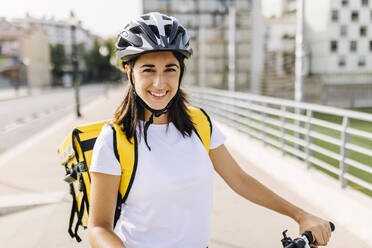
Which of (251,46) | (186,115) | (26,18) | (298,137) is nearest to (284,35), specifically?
(251,46)

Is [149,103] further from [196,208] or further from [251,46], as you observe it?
[251,46]

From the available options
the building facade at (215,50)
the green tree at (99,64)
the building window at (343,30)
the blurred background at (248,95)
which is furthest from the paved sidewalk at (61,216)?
the green tree at (99,64)

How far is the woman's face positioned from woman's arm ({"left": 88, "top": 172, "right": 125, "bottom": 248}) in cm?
35

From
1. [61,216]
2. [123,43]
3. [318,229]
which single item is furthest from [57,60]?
[318,229]

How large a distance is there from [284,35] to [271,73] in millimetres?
16559

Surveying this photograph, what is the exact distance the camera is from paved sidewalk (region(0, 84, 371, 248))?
154 inches

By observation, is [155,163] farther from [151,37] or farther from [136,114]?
[151,37]

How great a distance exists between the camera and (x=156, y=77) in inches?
56.9

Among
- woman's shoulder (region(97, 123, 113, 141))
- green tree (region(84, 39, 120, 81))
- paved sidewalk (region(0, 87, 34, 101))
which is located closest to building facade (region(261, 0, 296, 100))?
paved sidewalk (region(0, 87, 34, 101))

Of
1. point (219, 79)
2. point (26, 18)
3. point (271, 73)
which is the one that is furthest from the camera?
point (26, 18)

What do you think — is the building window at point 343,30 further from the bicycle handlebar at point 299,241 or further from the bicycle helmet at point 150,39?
the bicycle handlebar at point 299,241

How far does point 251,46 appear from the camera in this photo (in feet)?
102

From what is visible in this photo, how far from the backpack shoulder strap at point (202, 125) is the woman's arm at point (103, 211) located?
437 millimetres

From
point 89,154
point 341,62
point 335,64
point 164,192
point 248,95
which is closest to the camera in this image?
point 164,192
